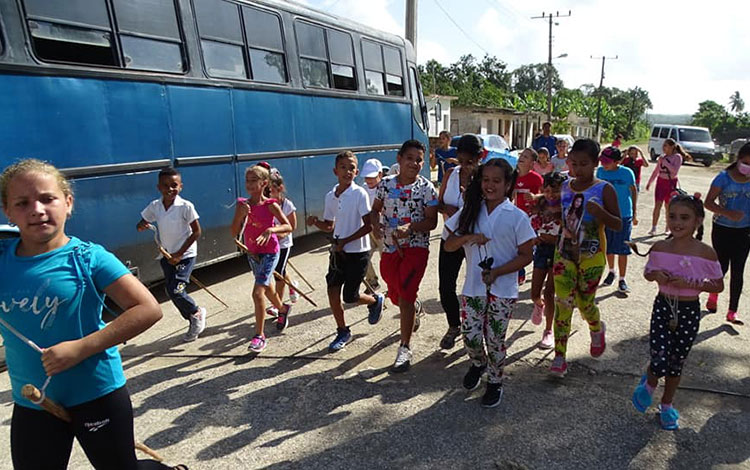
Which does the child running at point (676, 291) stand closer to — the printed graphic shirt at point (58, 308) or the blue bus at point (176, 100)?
the printed graphic shirt at point (58, 308)

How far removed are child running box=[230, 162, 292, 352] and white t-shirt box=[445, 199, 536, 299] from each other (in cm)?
203

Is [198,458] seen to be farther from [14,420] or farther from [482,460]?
[482,460]

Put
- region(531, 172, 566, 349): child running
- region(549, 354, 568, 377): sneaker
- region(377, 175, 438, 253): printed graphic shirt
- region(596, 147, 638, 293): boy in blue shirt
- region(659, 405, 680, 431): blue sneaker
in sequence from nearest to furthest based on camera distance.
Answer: region(659, 405, 680, 431): blue sneaker < region(549, 354, 568, 377): sneaker < region(377, 175, 438, 253): printed graphic shirt < region(531, 172, 566, 349): child running < region(596, 147, 638, 293): boy in blue shirt

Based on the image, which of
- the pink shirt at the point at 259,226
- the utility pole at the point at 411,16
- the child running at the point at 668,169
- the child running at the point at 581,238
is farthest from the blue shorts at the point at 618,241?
the utility pole at the point at 411,16

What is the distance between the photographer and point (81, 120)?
17.1 ft

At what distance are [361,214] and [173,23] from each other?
360 centimetres

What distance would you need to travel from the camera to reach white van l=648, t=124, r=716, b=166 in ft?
94.8

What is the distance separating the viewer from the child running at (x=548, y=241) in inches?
171

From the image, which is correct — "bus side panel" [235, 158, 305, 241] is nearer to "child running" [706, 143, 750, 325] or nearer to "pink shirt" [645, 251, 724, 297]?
"child running" [706, 143, 750, 325]

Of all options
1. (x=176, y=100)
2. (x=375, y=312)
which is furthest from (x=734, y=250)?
(x=176, y=100)

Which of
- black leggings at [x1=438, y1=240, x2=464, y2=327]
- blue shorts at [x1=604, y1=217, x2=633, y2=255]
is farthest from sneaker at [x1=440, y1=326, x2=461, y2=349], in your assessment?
blue shorts at [x1=604, y1=217, x2=633, y2=255]

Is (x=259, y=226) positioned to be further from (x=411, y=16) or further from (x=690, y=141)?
(x=690, y=141)

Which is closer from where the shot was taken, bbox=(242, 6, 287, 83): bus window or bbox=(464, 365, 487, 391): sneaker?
bbox=(464, 365, 487, 391): sneaker

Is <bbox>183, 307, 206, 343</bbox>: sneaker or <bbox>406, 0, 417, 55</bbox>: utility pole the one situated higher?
<bbox>406, 0, 417, 55</bbox>: utility pole
